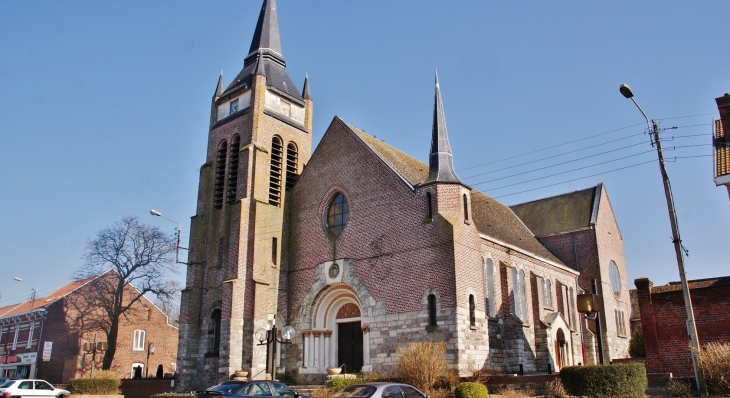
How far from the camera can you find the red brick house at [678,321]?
1959cm

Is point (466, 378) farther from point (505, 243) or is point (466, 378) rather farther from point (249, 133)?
point (249, 133)

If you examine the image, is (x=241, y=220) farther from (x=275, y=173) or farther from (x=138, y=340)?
(x=138, y=340)

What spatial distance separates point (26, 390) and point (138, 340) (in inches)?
940

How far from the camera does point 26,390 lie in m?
24.8

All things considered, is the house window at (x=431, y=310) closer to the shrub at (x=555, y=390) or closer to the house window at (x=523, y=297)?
the shrub at (x=555, y=390)

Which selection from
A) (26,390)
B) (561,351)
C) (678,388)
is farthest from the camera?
(561,351)

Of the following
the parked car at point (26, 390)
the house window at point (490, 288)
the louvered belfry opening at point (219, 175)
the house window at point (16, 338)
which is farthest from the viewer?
the house window at point (16, 338)

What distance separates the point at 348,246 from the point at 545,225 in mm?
19459

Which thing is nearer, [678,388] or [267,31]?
[678,388]

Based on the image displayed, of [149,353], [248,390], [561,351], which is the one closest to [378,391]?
[248,390]

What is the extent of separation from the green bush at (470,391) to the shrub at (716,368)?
6.31 metres

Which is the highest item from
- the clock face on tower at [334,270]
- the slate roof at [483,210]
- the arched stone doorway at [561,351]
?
the slate roof at [483,210]

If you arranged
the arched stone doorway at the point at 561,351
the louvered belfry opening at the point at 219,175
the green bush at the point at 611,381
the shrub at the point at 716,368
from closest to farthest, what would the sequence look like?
1. the shrub at the point at 716,368
2. the green bush at the point at 611,381
3. the arched stone doorway at the point at 561,351
4. the louvered belfry opening at the point at 219,175

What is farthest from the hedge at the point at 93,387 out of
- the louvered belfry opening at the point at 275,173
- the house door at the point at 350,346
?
the louvered belfry opening at the point at 275,173
